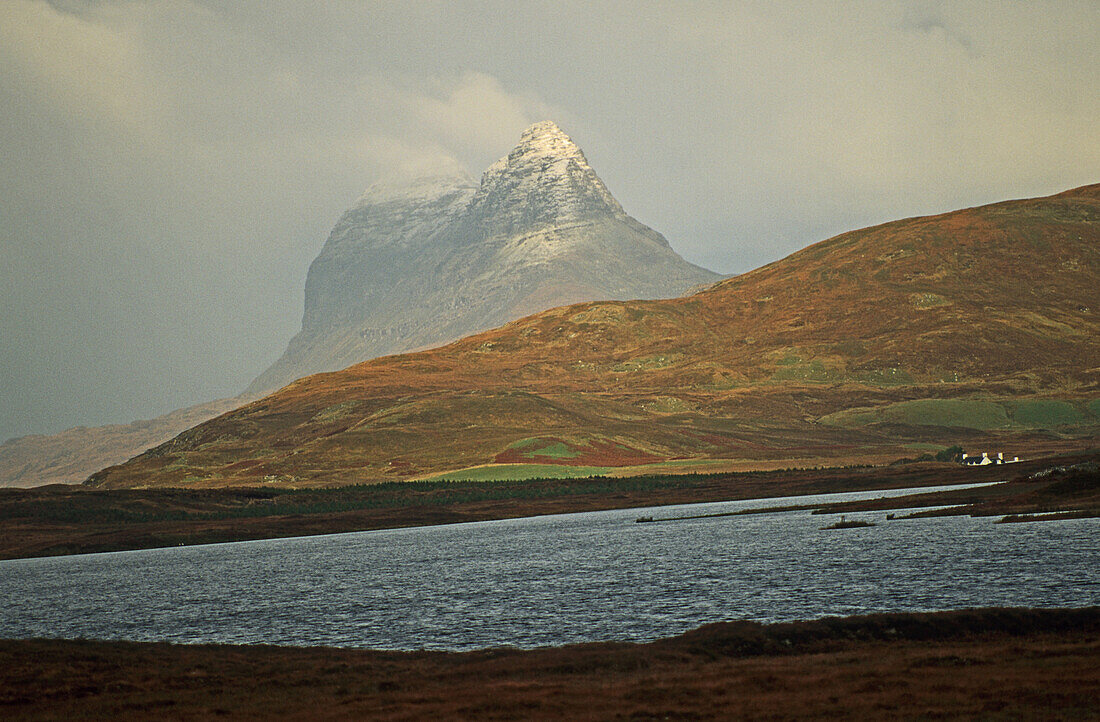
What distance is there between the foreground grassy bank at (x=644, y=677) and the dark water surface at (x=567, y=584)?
8053mm

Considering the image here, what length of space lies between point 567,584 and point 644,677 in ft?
140

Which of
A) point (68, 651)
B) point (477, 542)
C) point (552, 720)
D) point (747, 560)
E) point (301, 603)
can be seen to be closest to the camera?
point (552, 720)

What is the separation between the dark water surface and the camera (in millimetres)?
62344

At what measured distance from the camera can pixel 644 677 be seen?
140 ft

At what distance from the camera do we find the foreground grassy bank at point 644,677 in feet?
115

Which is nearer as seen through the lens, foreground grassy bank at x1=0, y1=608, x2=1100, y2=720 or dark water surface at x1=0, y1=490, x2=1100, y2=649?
foreground grassy bank at x1=0, y1=608, x2=1100, y2=720

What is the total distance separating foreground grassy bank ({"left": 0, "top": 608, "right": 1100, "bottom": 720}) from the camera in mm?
35000

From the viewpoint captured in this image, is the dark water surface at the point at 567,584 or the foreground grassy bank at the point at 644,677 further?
the dark water surface at the point at 567,584

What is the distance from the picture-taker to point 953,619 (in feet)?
161

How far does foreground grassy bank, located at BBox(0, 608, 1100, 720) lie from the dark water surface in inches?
317

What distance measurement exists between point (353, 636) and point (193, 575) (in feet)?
204

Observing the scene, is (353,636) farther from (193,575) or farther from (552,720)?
(193,575)

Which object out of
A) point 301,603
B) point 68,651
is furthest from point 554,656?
point 301,603

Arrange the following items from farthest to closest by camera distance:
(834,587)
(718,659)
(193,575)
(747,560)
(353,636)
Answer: (193,575) < (747,560) < (834,587) < (353,636) < (718,659)
